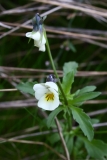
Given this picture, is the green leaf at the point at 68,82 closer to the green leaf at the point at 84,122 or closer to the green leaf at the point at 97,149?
the green leaf at the point at 84,122

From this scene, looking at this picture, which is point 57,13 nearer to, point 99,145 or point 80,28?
point 80,28

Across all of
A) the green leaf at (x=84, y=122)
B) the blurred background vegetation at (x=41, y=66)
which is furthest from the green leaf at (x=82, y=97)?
the blurred background vegetation at (x=41, y=66)

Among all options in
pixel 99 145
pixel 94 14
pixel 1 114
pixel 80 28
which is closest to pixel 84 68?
pixel 80 28

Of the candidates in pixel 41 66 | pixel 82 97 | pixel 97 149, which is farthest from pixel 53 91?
pixel 41 66

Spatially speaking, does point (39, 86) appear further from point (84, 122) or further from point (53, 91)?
point (84, 122)

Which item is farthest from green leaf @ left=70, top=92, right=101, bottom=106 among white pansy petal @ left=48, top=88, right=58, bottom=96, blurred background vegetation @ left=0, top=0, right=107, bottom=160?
blurred background vegetation @ left=0, top=0, right=107, bottom=160

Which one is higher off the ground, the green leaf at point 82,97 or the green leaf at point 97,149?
the green leaf at point 82,97

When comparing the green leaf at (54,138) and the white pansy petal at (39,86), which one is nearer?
the white pansy petal at (39,86)

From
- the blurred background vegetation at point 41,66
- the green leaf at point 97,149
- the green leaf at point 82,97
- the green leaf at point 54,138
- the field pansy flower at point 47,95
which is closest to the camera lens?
the field pansy flower at point 47,95
